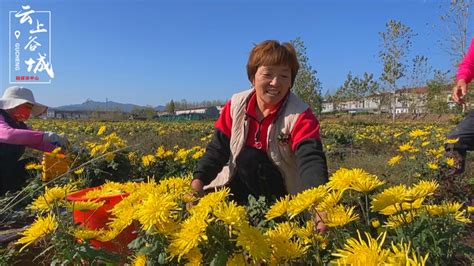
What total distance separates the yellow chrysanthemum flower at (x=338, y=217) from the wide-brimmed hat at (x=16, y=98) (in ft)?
11.9

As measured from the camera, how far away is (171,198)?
3.35 feet

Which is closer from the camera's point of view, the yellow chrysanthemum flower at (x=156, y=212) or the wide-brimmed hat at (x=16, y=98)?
the yellow chrysanthemum flower at (x=156, y=212)

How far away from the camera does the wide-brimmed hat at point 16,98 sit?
382 centimetres

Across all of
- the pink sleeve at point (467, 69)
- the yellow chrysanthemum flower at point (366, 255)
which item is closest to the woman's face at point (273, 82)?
the yellow chrysanthemum flower at point (366, 255)

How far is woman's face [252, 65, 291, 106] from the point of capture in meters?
2.27

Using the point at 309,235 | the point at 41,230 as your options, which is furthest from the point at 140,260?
the point at 309,235

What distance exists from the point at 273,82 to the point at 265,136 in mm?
361

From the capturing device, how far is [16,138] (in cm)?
355

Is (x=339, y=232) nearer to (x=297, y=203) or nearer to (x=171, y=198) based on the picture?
(x=297, y=203)

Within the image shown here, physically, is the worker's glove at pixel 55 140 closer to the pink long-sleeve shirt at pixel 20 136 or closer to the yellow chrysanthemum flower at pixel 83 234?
the pink long-sleeve shirt at pixel 20 136

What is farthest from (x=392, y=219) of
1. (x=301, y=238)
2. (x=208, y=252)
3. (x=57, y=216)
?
(x=57, y=216)

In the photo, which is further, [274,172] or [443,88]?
[443,88]

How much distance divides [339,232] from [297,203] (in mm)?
166

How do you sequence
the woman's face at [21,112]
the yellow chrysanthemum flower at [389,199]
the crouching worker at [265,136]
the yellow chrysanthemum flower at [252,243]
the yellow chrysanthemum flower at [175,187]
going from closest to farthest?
the yellow chrysanthemum flower at [252,243] → the yellow chrysanthemum flower at [389,199] → the yellow chrysanthemum flower at [175,187] → the crouching worker at [265,136] → the woman's face at [21,112]
